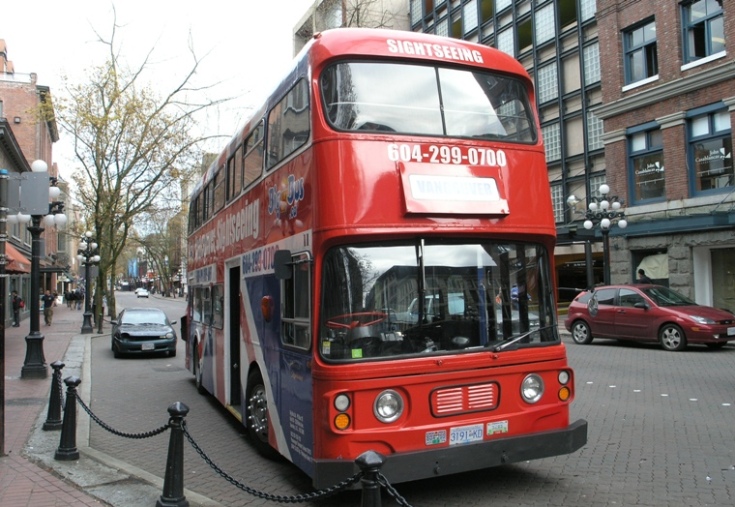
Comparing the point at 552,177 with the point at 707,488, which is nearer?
the point at 707,488

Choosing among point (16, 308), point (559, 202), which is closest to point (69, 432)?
point (16, 308)

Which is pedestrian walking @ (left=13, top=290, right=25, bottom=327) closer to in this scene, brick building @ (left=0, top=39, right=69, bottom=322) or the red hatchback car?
brick building @ (left=0, top=39, right=69, bottom=322)

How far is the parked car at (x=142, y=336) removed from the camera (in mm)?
18172

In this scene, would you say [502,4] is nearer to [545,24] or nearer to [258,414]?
[545,24]

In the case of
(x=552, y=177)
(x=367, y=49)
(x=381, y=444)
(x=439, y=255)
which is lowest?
(x=381, y=444)

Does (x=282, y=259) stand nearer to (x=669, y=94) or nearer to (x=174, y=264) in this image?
(x=669, y=94)

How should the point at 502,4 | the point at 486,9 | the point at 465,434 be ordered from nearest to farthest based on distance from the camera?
the point at 465,434, the point at 502,4, the point at 486,9

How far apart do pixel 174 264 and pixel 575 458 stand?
305ft

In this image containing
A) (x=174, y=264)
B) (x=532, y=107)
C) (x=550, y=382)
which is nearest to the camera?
(x=550, y=382)

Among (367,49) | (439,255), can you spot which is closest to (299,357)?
(439,255)

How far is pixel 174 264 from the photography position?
94.2m

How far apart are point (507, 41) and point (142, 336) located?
2448 cm

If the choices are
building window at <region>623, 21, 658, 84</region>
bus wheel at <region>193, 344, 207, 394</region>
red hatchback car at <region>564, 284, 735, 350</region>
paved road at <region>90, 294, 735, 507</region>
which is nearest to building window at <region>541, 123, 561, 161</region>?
building window at <region>623, 21, 658, 84</region>

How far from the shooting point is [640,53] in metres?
23.7
